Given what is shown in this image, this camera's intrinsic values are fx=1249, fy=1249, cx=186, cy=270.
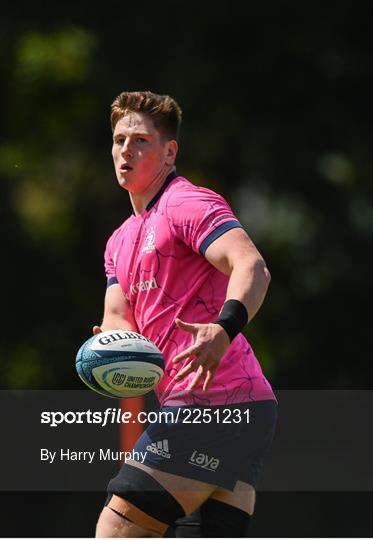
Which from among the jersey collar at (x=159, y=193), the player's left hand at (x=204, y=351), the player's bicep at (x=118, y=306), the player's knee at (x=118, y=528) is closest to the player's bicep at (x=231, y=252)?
the player's left hand at (x=204, y=351)

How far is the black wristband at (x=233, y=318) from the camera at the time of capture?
500 cm

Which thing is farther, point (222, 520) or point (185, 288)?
point (185, 288)

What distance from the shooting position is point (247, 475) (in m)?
5.50

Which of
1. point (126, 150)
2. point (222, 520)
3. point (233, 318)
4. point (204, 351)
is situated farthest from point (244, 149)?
point (204, 351)

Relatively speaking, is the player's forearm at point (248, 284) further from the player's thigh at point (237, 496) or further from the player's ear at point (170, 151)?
the player's ear at point (170, 151)

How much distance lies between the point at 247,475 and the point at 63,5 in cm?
1160

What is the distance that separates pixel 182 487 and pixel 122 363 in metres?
0.60

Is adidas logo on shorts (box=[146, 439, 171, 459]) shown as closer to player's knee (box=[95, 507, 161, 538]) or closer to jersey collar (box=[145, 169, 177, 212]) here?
player's knee (box=[95, 507, 161, 538])

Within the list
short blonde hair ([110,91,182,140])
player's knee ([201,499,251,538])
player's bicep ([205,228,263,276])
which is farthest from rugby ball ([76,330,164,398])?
short blonde hair ([110,91,182,140])

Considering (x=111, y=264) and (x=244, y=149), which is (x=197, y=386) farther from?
(x=244, y=149)

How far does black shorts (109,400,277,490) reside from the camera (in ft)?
17.6

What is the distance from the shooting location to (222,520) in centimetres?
546

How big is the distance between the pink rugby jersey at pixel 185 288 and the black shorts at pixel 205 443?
0.06 metres

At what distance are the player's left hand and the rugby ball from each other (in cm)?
53
